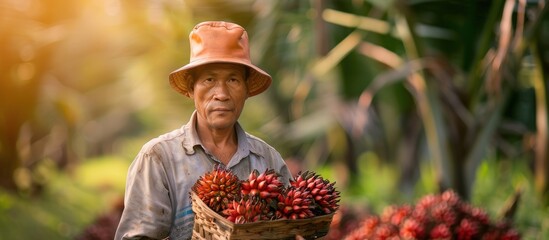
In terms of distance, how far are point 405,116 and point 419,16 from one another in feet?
12.6

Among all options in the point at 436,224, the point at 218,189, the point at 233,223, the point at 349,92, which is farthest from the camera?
the point at 349,92

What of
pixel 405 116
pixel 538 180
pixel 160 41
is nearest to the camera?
pixel 538 180

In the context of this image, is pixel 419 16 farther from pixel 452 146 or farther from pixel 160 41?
pixel 160 41

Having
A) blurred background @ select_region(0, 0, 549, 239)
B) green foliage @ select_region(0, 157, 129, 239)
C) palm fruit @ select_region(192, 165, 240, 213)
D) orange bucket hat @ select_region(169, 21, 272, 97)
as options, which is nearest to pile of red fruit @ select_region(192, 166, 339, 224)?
palm fruit @ select_region(192, 165, 240, 213)

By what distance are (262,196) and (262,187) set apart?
0.03 m

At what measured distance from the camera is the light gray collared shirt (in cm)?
295

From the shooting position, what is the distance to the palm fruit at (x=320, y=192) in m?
2.83

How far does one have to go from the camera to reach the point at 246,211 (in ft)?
8.91

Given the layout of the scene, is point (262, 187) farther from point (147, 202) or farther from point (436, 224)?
point (436, 224)

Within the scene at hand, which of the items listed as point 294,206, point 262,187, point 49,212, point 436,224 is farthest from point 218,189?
point 49,212

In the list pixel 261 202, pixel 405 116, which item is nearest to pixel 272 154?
pixel 261 202

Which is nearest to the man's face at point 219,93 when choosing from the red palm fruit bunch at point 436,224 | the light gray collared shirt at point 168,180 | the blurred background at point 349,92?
the light gray collared shirt at point 168,180

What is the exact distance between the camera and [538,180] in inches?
358

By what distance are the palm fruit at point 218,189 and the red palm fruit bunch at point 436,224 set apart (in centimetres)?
291
